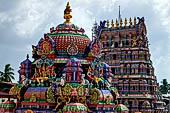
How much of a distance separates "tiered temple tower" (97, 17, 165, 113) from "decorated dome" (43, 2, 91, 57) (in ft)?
78.1

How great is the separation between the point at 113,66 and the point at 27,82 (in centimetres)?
2788

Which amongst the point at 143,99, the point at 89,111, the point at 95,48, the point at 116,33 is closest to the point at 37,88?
the point at 89,111

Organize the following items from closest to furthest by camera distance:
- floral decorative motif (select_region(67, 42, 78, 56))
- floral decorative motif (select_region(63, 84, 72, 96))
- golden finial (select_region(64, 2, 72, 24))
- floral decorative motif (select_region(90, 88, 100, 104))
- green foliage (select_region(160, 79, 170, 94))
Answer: floral decorative motif (select_region(63, 84, 72, 96))
floral decorative motif (select_region(90, 88, 100, 104))
floral decorative motif (select_region(67, 42, 78, 56))
golden finial (select_region(64, 2, 72, 24))
green foliage (select_region(160, 79, 170, 94))

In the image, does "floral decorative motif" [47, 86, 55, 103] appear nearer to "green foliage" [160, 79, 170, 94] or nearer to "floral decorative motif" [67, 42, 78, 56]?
"floral decorative motif" [67, 42, 78, 56]

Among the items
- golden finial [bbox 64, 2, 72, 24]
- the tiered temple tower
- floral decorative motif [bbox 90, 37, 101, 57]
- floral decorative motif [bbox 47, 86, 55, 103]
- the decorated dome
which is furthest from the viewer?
the tiered temple tower

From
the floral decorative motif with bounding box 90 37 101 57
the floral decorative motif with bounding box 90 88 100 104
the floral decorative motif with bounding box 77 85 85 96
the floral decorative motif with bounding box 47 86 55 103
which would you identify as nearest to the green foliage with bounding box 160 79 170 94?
the floral decorative motif with bounding box 90 37 101 57

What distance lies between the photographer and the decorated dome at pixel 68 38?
2415 centimetres

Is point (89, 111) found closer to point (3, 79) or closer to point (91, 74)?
point (91, 74)

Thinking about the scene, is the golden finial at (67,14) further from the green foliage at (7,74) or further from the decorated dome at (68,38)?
the green foliage at (7,74)

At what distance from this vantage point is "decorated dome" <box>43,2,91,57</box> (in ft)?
79.2

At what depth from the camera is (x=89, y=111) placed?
73.8 feet

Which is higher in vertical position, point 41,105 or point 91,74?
point 91,74

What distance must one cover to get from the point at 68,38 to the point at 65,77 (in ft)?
13.0

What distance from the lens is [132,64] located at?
161 ft
